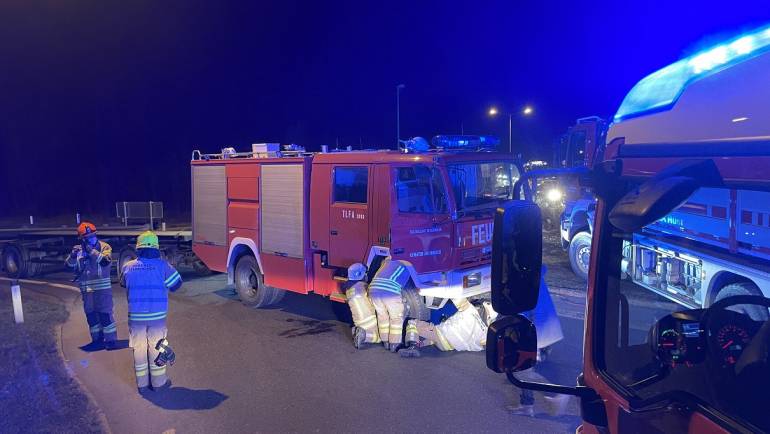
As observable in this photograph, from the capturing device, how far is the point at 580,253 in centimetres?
1105

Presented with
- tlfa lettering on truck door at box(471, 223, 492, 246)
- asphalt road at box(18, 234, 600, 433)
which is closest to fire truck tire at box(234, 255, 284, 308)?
asphalt road at box(18, 234, 600, 433)

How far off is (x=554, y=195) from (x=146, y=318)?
634 inches

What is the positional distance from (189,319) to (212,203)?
2.27m

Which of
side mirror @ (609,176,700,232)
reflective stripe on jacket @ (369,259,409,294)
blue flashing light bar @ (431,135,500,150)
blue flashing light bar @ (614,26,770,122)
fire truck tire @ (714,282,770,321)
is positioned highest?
blue flashing light bar @ (431,135,500,150)

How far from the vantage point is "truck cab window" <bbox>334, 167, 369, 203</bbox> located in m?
7.84

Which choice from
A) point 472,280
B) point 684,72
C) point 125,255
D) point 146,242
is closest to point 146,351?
point 146,242

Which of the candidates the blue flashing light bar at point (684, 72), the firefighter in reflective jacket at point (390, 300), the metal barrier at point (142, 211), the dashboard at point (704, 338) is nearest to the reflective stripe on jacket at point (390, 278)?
the firefighter in reflective jacket at point (390, 300)

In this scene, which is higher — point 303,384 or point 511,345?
point 511,345

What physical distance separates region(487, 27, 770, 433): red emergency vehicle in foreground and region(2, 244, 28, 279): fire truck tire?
1455 centimetres

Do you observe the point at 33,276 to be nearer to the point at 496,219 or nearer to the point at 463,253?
the point at 463,253

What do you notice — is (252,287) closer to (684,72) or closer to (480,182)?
(480,182)

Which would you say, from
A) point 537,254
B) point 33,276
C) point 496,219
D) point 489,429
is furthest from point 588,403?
point 33,276

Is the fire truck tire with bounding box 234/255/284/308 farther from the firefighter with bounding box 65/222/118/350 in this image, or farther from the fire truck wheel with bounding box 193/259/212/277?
the firefighter with bounding box 65/222/118/350

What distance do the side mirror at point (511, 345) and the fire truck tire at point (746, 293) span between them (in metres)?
0.69
